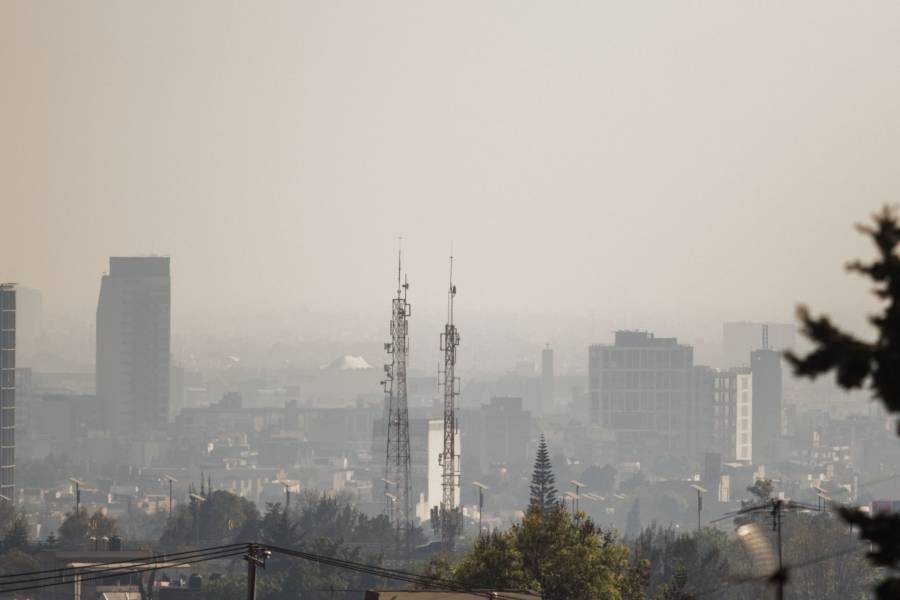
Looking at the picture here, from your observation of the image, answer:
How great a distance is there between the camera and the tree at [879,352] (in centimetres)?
1686

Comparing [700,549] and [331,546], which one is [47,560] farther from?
[700,549]

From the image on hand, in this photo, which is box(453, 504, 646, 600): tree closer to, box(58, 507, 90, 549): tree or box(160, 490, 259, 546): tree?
box(160, 490, 259, 546): tree

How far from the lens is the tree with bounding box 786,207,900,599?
1686 centimetres

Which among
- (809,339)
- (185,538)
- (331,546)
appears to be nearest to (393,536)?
(185,538)

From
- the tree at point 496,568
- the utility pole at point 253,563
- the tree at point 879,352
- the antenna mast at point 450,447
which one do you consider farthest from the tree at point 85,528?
the tree at point 879,352

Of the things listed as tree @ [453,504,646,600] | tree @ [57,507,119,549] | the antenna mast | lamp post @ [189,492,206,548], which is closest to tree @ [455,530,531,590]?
tree @ [453,504,646,600]

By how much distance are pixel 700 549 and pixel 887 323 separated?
4675 inches

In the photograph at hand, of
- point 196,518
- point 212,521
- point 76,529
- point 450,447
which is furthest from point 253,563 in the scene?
point 212,521

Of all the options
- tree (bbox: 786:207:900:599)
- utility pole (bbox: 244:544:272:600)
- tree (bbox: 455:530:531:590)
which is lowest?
tree (bbox: 455:530:531:590)

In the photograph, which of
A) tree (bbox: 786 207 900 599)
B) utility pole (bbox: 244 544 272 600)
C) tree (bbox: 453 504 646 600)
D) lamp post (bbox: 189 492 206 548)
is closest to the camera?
tree (bbox: 786 207 900 599)

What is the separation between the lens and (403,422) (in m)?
132

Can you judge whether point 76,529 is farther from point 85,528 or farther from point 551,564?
point 551,564

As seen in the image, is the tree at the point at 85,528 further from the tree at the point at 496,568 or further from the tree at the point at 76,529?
the tree at the point at 496,568

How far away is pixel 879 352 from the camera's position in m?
17.0
